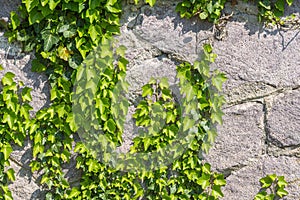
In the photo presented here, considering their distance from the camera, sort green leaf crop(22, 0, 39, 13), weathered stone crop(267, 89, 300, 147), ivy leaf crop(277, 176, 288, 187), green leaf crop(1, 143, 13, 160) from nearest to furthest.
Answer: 1. green leaf crop(22, 0, 39, 13)
2. green leaf crop(1, 143, 13, 160)
3. weathered stone crop(267, 89, 300, 147)
4. ivy leaf crop(277, 176, 288, 187)

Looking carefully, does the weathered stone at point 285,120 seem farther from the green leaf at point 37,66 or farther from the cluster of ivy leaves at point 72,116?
the green leaf at point 37,66

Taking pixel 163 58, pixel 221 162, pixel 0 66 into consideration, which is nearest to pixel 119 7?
pixel 163 58

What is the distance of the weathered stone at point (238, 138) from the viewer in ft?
8.14

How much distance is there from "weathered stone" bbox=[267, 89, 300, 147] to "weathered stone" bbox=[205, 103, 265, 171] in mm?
59

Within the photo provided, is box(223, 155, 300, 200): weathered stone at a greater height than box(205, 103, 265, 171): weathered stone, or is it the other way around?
box(205, 103, 265, 171): weathered stone

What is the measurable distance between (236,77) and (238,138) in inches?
12.9

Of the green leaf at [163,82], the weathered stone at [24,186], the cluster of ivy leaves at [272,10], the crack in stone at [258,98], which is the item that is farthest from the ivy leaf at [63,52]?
the cluster of ivy leaves at [272,10]

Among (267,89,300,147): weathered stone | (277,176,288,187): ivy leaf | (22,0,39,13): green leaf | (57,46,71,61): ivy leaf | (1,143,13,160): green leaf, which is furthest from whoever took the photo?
(277,176,288,187): ivy leaf

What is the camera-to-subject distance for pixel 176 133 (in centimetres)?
246

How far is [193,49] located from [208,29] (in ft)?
0.40

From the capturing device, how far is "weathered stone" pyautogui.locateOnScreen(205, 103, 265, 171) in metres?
2.48

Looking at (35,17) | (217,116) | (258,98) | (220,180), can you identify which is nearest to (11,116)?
(35,17)

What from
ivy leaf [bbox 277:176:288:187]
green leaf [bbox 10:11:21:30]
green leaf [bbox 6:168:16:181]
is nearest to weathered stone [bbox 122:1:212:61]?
green leaf [bbox 10:11:21:30]

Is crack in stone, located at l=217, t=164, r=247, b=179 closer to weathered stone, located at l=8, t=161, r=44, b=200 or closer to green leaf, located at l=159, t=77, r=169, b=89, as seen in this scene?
green leaf, located at l=159, t=77, r=169, b=89
